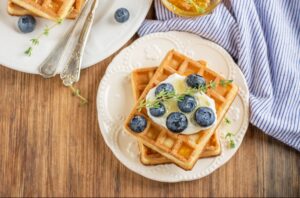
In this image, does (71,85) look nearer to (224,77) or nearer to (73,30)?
(73,30)

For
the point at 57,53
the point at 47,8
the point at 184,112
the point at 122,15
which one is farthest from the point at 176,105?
the point at 47,8

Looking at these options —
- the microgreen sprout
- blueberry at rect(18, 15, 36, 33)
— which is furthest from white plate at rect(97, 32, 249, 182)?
blueberry at rect(18, 15, 36, 33)

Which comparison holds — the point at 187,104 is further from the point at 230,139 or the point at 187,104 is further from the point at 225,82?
the point at 230,139

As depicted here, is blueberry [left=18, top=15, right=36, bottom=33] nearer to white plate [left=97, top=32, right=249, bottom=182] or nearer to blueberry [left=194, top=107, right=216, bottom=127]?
white plate [left=97, top=32, right=249, bottom=182]

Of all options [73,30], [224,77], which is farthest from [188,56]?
[73,30]

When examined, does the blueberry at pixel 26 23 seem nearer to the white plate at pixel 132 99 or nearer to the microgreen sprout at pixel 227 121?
the white plate at pixel 132 99

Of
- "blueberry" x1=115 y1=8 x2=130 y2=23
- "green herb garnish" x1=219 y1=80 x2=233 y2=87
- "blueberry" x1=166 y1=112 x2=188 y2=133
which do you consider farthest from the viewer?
"blueberry" x1=115 y1=8 x2=130 y2=23
